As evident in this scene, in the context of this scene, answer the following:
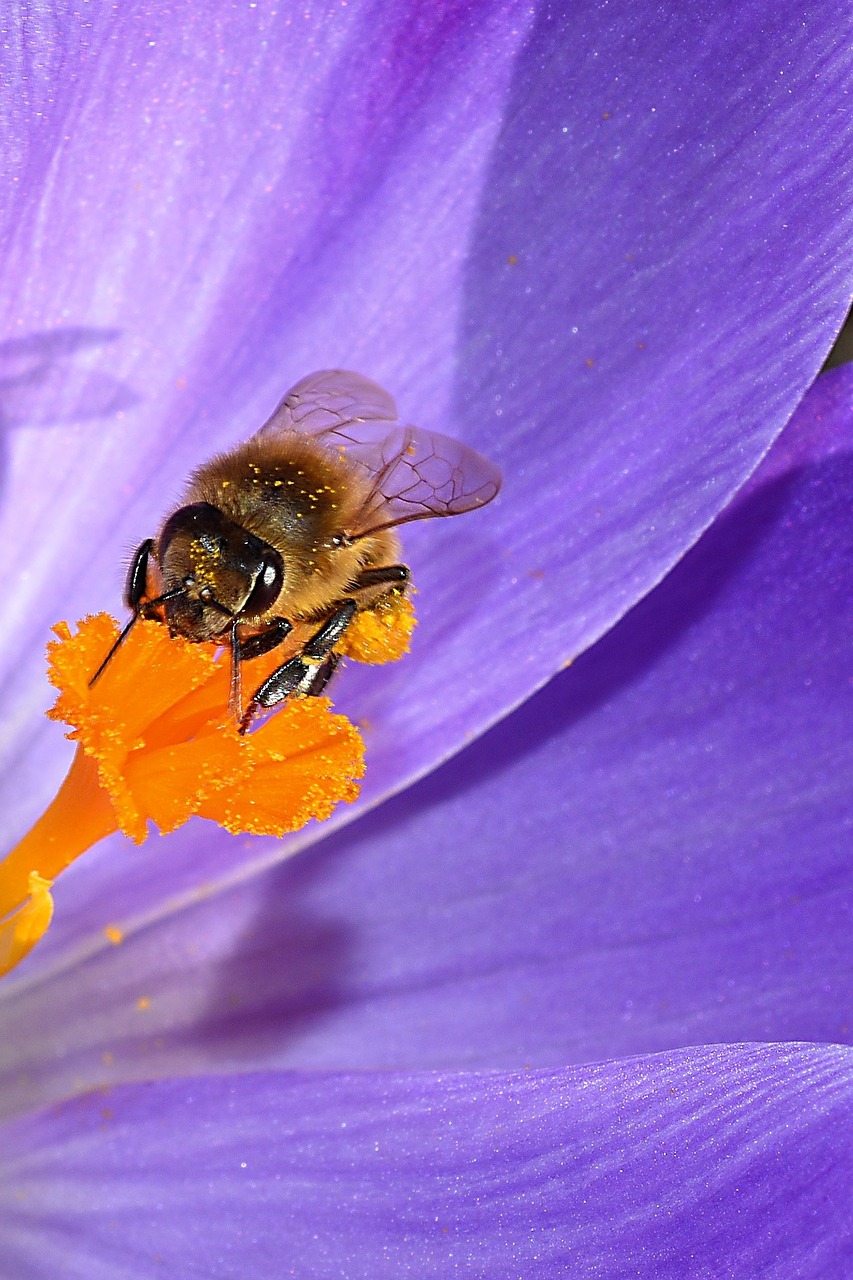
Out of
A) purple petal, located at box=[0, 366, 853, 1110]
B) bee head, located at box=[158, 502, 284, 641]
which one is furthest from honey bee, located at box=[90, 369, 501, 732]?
purple petal, located at box=[0, 366, 853, 1110]

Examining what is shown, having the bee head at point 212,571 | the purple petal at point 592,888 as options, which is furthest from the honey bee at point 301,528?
the purple petal at point 592,888

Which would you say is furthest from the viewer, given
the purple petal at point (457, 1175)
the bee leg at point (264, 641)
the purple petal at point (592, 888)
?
the purple petal at point (592, 888)

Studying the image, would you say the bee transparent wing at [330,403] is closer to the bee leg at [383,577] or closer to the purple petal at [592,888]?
the bee leg at [383,577]

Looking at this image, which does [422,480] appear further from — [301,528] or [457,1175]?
[457,1175]

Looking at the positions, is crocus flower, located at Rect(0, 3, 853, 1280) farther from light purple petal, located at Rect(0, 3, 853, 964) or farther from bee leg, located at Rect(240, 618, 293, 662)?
bee leg, located at Rect(240, 618, 293, 662)

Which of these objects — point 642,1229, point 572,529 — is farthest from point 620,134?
point 642,1229

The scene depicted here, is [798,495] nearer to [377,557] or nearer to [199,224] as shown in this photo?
[377,557]
